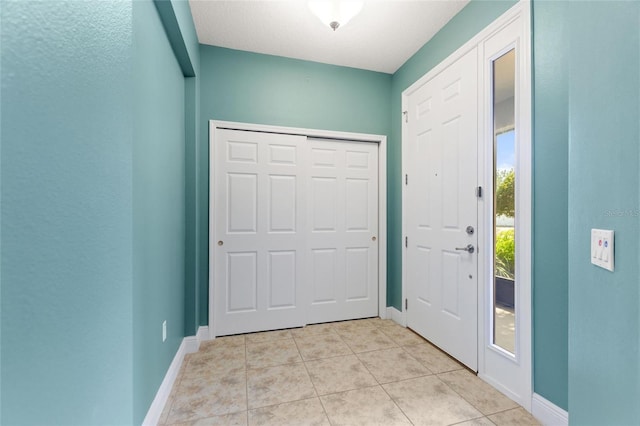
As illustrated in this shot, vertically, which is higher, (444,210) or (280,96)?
(280,96)

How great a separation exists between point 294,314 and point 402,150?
210 centimetres

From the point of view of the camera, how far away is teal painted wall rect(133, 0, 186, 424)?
1.26m

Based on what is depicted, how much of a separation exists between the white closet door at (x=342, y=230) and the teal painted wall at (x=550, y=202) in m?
1.68

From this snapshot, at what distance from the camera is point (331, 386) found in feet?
6.03

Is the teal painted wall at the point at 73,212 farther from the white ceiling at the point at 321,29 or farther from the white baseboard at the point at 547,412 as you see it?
the white baseboard at the point at 547,412

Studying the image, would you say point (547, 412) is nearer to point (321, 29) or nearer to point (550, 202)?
point (550, 202)

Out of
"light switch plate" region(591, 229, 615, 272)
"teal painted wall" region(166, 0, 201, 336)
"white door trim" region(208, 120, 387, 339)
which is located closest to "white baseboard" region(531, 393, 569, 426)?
"light switch plate" region(591, 229, 615, 272)

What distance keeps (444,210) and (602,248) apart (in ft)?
4.99

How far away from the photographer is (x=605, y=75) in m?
0.82

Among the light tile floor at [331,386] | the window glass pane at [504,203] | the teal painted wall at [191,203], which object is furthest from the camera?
the teal painted wall at [191,203]

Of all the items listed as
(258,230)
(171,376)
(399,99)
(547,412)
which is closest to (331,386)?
(171,376)

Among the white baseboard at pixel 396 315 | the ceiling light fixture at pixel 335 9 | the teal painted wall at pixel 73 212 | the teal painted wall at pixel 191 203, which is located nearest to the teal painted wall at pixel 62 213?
the teal painted wall at pixel 73 212

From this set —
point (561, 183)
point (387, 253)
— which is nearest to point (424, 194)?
point (387, 253)

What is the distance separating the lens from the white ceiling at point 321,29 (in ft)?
6.98
